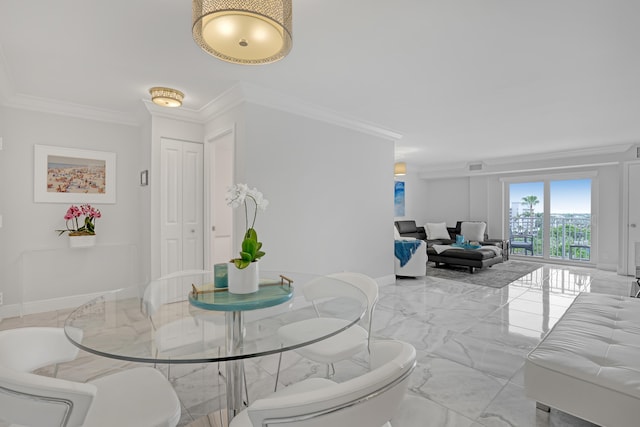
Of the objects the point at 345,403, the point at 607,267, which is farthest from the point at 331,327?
the point at 607,267

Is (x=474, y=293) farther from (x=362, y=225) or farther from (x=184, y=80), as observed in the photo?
(x=184, y=80)

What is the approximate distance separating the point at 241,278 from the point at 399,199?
7.09m

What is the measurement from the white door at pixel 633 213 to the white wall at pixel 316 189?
460cm

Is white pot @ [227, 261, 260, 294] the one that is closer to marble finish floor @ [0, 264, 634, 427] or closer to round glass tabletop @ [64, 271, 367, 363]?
round glass tabletop @ [64, 271, 367, 363]

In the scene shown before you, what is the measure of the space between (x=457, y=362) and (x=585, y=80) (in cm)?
295

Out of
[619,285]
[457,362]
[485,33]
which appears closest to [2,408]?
[457,362]

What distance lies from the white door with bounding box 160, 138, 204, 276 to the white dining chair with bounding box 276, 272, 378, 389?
2.52 metres

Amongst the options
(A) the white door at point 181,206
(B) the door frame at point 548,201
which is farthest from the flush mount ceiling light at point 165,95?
(B) the door frame at point 548,201

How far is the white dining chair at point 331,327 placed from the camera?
1.51m

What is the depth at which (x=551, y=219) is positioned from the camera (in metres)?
7.31

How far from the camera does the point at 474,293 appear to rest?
4582 millimetres

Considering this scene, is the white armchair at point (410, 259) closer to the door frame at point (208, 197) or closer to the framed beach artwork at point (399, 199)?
the framed beach artwork at point (399, 199)

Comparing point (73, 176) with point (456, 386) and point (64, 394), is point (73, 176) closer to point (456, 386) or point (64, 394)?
point (64, 394)

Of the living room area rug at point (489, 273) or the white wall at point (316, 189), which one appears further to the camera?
the living room area rug at point (489, 273)
